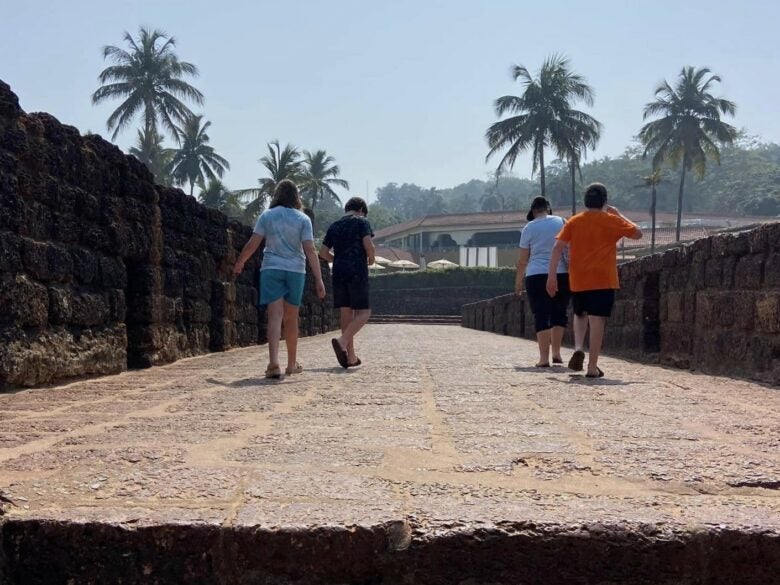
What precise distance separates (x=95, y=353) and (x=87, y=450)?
293 cm

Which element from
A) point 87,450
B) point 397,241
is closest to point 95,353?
point 87,450

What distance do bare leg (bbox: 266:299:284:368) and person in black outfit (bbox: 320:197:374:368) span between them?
3.16 feet

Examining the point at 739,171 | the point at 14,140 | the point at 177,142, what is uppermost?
the point at 739,171

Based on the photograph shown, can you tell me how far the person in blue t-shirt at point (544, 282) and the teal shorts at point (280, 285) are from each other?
2215mm

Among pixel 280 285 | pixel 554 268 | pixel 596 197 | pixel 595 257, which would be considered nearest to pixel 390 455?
pixel 280 285

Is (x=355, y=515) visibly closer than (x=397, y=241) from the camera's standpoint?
Yes

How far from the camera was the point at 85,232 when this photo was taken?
5332mm

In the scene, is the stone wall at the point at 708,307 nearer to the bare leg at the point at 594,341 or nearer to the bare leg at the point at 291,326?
the bare leg at the point at 594,341

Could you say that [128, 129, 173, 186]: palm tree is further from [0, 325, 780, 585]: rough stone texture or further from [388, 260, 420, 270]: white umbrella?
[0, 325, 780, 585]: rough stone texture

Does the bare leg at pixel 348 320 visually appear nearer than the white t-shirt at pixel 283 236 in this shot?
No

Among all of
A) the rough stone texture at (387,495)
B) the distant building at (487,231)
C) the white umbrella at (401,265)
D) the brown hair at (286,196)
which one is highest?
the distant building at (487,231)

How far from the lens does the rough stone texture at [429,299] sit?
1567 inches

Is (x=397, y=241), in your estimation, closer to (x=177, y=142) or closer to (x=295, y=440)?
(x=177, y=142)

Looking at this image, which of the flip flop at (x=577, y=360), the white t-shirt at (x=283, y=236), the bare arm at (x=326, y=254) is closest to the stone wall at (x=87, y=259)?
the white t-shirt at (x=283, y=236)
